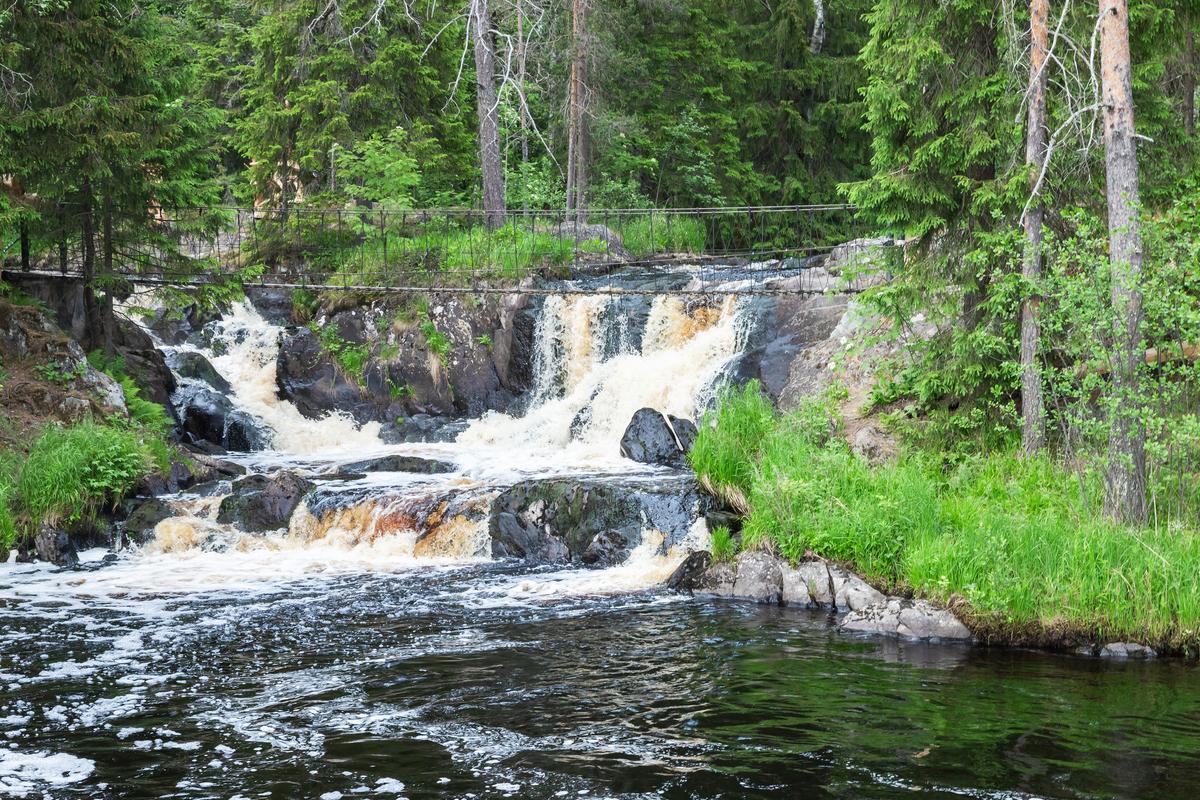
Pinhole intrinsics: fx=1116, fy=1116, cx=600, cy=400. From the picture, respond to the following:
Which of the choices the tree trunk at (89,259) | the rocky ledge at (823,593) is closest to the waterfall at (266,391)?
the tree trunk at (89,259)

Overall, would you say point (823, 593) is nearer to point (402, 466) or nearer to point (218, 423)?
point (402, 466)

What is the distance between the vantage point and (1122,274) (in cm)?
927

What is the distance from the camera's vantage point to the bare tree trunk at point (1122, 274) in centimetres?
929

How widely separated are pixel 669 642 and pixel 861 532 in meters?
2.22

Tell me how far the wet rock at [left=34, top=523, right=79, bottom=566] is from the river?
0.72ft

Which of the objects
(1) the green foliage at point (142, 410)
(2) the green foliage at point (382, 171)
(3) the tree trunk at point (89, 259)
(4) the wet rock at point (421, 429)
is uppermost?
(2) the green foliage at point (382, 171)

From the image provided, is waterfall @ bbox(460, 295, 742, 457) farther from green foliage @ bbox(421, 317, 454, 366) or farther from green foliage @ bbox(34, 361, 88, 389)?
green foliage @ bbox(34, 361, 88, 389)

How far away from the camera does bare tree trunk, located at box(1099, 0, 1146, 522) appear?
9.29 m

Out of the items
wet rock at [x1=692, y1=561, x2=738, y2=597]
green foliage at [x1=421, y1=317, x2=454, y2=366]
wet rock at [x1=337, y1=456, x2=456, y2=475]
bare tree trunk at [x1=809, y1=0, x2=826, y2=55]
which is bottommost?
wet rock at [x1=692, y1=561, x2=738, y2=597]

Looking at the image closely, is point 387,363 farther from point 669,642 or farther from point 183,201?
point 669,642

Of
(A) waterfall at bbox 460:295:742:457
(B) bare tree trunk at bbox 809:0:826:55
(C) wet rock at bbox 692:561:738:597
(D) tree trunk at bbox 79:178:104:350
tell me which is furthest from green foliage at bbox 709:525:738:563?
(B) bare tree trunk at bbox 809:0:826:55

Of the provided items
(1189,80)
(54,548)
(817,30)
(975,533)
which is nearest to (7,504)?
(54,548)

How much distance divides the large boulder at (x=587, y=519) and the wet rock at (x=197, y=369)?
8119mm

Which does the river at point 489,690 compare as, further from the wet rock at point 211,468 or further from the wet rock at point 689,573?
the wet rock at point 211,468
